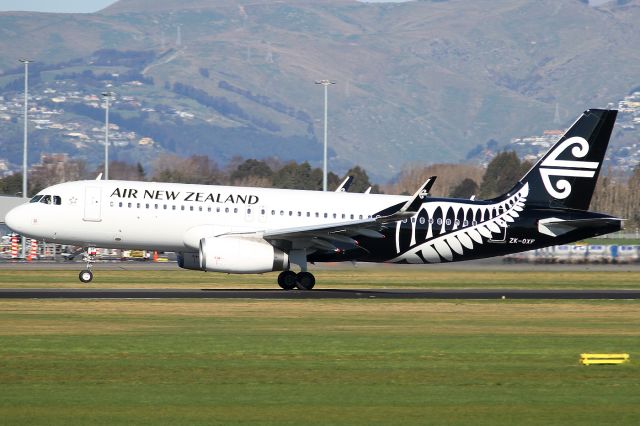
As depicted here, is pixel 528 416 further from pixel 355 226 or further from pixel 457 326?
pixel 355 226

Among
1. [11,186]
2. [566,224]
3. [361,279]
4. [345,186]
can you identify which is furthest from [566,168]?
[11,186]

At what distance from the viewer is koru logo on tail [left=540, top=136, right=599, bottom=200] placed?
159ft

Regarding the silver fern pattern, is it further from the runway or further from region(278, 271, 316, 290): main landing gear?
region(278, 271, 316, 290): main landing gear

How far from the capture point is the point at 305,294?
4425 centimetres

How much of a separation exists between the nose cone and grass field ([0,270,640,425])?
8605 millimetres

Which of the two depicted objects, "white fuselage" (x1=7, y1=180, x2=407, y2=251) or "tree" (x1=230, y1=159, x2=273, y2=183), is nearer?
"white fuselage" (x1=7, y1=180, x2=407, y2=251)

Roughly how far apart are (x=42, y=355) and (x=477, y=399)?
9.55m

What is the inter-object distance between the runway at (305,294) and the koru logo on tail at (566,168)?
4003 mm

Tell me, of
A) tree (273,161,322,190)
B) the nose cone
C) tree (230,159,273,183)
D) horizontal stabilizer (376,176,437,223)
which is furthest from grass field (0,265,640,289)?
tree (230,159,273,183)

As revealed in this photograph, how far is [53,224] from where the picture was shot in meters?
46.0

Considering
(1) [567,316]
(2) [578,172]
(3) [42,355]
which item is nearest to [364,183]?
(2) [578,172]

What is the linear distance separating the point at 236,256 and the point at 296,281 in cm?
395

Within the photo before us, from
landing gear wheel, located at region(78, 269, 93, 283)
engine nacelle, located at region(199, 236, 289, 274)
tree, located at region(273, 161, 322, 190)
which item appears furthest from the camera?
tree, located at region(273, 161, 322, 190)

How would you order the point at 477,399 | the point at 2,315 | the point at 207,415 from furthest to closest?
the point at 2,315 → the point at 477,399 → the point at 207,415
